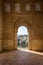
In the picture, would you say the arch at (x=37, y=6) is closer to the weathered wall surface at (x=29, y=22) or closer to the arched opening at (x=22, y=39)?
the weathered wall surface at (x=29, y=22)

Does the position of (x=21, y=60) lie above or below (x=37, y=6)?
below

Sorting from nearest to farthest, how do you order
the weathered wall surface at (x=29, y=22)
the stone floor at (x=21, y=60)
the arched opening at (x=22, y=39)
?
the stone floor at (x=21, y=60) → the weathered wall surface at (x=29, y=22) → the arched opening at (x=22, y=39)

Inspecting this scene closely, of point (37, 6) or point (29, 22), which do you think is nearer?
point (37, 6)

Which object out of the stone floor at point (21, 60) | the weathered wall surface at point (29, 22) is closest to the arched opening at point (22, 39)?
the weathered wall surface at point (29, 22)

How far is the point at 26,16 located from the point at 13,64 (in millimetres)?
8464

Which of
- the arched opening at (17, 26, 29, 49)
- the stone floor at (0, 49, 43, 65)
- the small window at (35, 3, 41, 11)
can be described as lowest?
the stone floor at (0, 49, 43, 65)

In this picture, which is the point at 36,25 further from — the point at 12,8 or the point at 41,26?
the point at 12,8

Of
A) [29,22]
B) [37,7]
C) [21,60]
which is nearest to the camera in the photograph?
[21,60]

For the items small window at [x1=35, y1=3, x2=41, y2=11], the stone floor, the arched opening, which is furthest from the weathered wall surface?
the stone floor

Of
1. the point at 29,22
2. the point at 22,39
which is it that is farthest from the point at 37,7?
the point at 22,39

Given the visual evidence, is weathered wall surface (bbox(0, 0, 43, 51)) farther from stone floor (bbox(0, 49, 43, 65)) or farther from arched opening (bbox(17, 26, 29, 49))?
stone floor (bbox(0, 49, 43, 65))

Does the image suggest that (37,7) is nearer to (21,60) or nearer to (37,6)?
(37,6)

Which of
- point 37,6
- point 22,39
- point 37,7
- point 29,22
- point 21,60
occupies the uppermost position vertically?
point 37,6

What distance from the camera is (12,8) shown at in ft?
57.4
